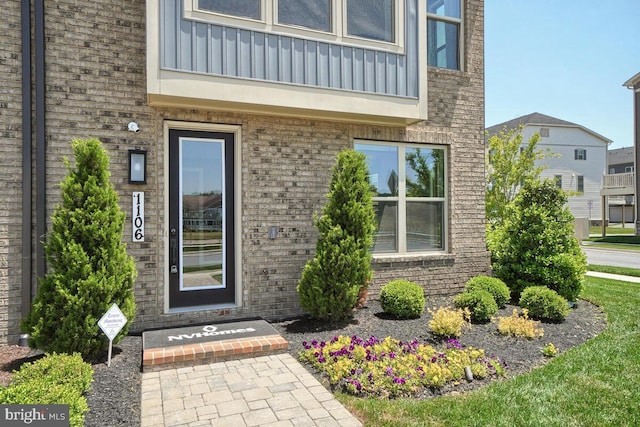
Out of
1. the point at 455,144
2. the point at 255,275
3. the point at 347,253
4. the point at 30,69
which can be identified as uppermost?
the point at 30,69

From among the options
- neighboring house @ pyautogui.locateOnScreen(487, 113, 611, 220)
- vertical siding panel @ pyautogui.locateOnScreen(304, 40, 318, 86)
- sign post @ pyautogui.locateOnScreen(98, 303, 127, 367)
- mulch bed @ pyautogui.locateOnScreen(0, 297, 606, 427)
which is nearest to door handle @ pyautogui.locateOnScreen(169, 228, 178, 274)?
mulch bed @ pyautogui.locateOnScreen(0, 297, 606, 427)

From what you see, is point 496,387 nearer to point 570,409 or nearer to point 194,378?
point 570,409

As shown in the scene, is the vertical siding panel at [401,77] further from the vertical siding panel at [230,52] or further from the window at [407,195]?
the vertical siding panel at [230,52]

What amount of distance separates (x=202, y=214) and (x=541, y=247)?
5526 mm

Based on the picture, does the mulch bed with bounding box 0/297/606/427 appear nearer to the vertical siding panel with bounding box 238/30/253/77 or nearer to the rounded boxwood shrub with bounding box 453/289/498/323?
the rounded boxwood shrub with bounding box 453/289/498/323

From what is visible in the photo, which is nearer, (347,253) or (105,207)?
(105,207)

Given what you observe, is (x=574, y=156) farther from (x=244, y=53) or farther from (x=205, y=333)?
(x=205, y=333)

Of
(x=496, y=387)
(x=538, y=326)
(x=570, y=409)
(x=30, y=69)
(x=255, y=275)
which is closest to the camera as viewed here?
(x=570, y=409)

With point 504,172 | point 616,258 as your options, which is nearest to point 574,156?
point 616,258

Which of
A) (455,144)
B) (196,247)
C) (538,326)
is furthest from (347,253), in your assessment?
(455,144)

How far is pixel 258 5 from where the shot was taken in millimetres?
5496

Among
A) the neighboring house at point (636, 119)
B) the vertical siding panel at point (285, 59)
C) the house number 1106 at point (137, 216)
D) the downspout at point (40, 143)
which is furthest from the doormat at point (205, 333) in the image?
the neighboring house at point (636, 119)

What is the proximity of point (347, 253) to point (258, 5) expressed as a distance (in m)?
3.62
